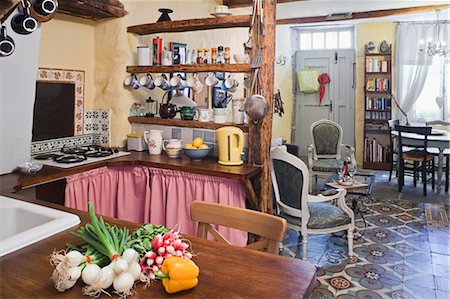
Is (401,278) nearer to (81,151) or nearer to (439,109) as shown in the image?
(81,151)

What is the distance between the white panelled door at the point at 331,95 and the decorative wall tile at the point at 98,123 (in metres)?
5.19

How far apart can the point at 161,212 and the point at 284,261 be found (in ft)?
6.16

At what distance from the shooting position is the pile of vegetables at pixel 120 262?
100 cm

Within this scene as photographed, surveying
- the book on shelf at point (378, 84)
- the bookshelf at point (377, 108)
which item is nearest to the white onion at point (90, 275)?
the bookshelf at point (377, 108)

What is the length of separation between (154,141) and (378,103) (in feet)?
17.1

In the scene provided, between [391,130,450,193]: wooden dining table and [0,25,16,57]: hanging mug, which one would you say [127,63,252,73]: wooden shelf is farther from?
[391,130,450,193]: wooden dining table

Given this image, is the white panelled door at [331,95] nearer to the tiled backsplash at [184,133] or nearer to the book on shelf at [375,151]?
the book on shelf at [375,151]

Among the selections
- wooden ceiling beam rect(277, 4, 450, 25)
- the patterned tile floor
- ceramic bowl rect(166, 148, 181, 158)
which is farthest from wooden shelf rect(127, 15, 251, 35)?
wooden ceiling beam rect(277, 4, 450, 25)

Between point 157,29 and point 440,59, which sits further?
point 440,59

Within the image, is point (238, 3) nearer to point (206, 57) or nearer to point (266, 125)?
point (206, 57)

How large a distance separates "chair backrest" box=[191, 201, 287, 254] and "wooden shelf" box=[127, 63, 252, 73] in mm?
1432

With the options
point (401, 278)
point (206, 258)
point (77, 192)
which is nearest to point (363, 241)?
point (401, 278)

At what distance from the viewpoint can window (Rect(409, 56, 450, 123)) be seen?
22.1 feet

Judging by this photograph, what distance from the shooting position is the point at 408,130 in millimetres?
5133
